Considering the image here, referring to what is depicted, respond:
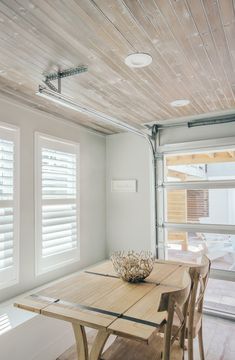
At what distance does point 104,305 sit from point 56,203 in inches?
78.4

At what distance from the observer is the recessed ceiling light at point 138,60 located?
2180 millimetres

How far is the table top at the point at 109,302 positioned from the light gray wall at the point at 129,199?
176 cm

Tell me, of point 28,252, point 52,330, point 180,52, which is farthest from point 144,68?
point 52,330

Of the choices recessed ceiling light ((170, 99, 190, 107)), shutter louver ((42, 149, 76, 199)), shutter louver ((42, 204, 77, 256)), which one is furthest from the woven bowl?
→ recessed ceiling light ((170, 99, 190, 107))

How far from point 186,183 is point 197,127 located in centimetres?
78

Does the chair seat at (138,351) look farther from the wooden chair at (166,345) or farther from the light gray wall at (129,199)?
the light gray wall at (129,199)

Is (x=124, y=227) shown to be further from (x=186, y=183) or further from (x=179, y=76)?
(x=179, y=76)

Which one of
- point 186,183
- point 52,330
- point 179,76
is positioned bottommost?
point 52,330

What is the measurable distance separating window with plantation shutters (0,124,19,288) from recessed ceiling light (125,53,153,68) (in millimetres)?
1553

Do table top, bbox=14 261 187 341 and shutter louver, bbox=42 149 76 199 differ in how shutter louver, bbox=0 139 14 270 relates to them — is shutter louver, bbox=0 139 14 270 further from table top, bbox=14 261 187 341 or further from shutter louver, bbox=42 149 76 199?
table top, bbox=14 261 187 341

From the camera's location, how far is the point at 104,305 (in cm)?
191

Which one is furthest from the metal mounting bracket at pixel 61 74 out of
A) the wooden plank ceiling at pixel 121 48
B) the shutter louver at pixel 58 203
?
the shutter louver at pixel 58 203

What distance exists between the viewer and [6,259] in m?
3.03

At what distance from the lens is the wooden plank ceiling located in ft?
5.45
